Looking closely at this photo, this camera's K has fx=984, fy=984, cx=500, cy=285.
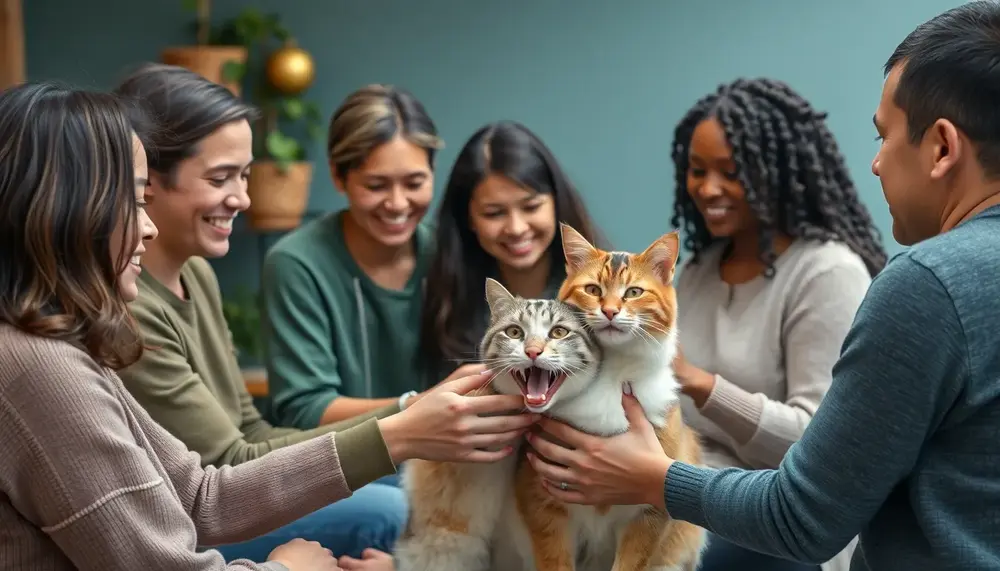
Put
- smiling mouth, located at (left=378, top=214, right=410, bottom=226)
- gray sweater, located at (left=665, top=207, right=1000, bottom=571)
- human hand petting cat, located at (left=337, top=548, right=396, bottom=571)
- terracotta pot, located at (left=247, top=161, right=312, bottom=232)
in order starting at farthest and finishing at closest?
terracotta pot, located at (left=247, top=161, right=312, bottom=232) → smiling mouth, located at (left=378, top=214, right=410, bottom=226) → human hand petting cat, located at (left=337, top=548, right=396, bottom=571) → gray sweater, located at (left=665, top=207, right=1000, bottom=571)

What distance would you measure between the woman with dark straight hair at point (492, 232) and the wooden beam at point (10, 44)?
7.70 ft

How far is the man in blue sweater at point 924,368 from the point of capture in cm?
109

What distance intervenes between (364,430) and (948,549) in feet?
2.79

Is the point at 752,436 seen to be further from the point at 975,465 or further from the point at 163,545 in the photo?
the point at 163,545

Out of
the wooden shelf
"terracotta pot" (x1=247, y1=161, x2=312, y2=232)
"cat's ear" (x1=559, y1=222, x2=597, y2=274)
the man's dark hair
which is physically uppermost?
the man's dark hair

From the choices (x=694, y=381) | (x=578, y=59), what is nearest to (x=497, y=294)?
(x=694, y=381)

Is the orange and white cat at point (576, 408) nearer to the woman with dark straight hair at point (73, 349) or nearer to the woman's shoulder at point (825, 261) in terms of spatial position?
the woman with dark straight hair at point (73, 349)

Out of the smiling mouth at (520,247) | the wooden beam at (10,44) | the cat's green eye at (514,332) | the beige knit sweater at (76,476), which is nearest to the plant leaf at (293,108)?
the wooden beam at (10,44)

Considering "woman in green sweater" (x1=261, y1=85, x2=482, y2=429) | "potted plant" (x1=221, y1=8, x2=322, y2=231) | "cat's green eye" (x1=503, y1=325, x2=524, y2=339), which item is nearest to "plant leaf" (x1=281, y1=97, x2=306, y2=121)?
"potted plant" (x1=221, y1=8, x2=322, y2=231)

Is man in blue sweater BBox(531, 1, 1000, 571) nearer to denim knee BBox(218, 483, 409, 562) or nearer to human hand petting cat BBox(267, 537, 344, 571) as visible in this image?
human hand petting cat BBox(267, 537, 344, 571)

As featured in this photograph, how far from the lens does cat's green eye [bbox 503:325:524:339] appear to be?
152cm

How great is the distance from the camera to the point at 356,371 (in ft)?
7.60

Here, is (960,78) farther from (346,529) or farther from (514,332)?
(346,529)

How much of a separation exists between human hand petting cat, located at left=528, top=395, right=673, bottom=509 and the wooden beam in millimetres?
3115
